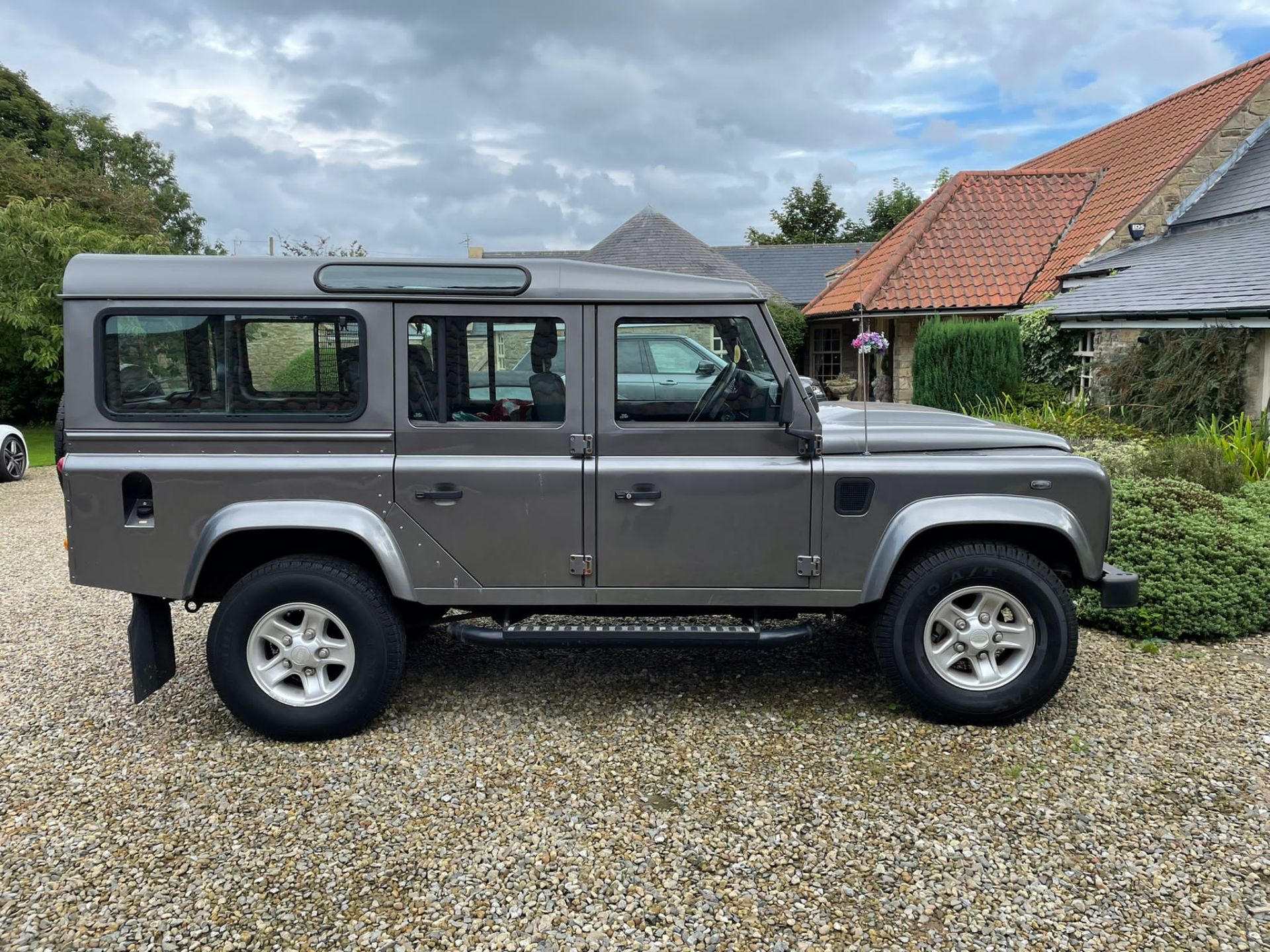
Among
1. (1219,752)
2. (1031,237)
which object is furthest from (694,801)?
(1031,237)

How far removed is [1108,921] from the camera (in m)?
2.83

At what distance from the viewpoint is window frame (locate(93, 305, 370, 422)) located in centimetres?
386

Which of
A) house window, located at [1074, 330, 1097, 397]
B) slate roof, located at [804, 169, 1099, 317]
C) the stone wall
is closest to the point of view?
house window, located at [1074, 330, 1097, 397]

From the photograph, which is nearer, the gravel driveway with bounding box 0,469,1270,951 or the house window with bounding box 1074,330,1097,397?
the gravel driveway with bounding box 0,469,1270,951

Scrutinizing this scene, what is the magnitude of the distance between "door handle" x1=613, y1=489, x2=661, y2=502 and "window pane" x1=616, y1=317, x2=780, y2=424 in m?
0.32

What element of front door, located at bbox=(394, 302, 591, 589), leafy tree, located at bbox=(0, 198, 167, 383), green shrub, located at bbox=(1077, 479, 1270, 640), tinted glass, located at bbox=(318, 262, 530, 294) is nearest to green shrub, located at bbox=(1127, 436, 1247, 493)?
green shrub, located at bbox=(1077, 479, 1270, 640)

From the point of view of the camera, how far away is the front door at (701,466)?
399cm

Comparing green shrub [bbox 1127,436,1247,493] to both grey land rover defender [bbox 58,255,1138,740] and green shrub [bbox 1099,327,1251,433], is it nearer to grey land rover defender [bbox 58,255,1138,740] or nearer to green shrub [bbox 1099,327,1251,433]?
green shrub [bbox 1099,327,1251,433]

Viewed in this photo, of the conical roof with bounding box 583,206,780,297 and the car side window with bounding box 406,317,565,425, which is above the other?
the conical roof with bounding box 583,206,780,297

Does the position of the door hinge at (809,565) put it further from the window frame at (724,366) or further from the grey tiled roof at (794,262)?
the grey tiled roof at (794,262)

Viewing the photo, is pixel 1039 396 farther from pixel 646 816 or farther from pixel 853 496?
pixel 646 816

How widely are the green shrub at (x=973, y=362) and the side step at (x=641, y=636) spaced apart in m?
10.4

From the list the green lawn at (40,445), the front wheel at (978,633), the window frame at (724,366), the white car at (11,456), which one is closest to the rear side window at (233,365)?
the window frame at (724,366)

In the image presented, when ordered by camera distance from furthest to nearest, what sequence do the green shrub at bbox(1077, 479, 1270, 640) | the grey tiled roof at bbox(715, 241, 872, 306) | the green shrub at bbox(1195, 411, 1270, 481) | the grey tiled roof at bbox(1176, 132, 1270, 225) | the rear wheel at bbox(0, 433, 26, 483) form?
the grey tiled roof at bbox(715, 241, 872, 306) → the grey tiled roof at bbox(1176, 132, 1270, 225) → the rear wheel at bbox(0, 433, 26, 483) → the green shrub at bbox(1195, 411, 1270, 481) → the green shrub at bbox(1077, 479, 1270, 640)
